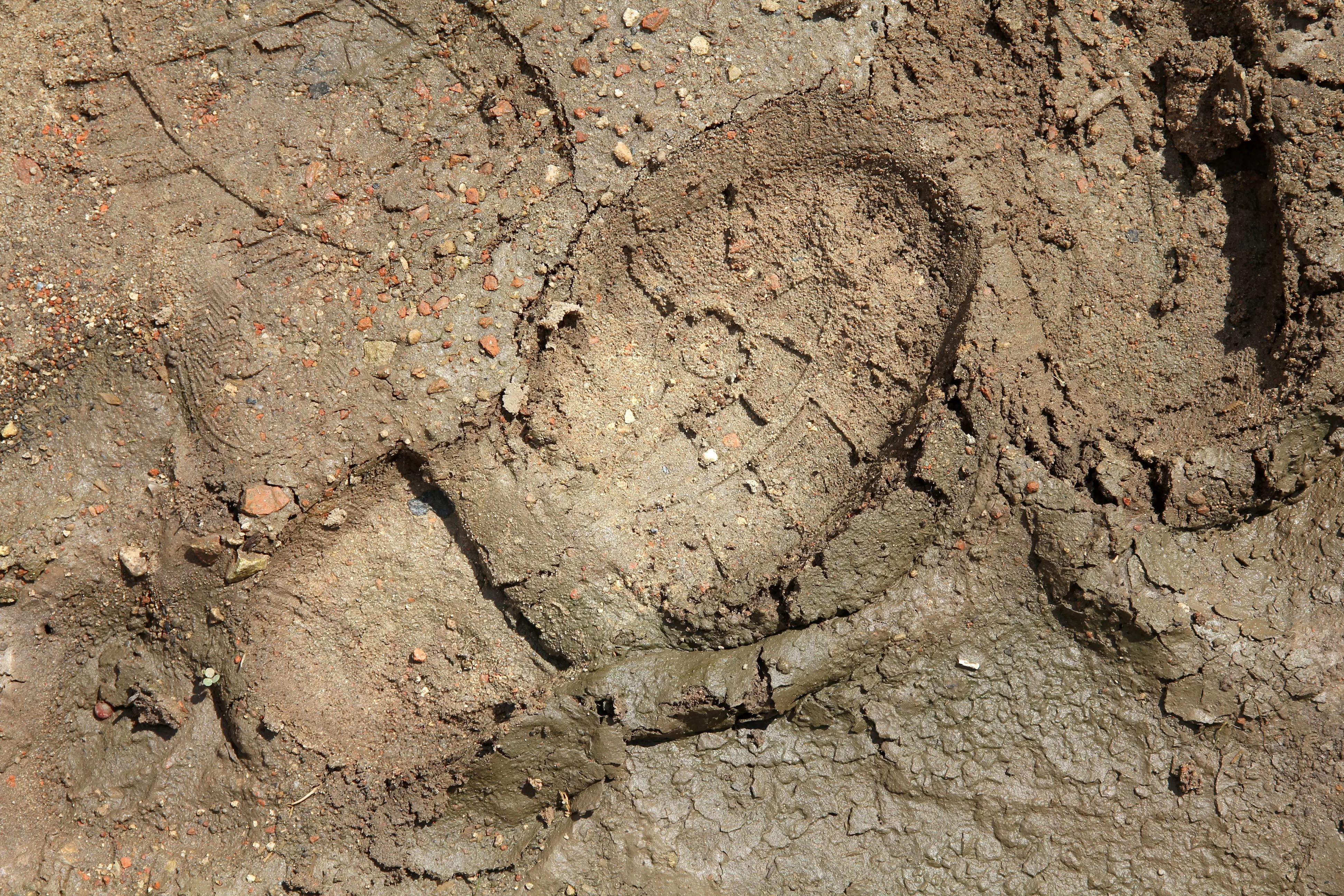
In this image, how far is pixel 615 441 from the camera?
10.1 feet

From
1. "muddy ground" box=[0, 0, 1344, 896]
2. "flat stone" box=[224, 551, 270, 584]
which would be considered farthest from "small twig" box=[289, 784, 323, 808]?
"flat stone" box=[224, 551, 270, 584]

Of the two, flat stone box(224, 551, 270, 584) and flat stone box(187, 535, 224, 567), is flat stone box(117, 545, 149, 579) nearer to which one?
flat stone box(187, 535, 224, 567)

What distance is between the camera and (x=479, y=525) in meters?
2.86

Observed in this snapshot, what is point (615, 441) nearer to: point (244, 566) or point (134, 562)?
point (244, 566)

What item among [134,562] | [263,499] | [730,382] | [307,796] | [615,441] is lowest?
[307,796]

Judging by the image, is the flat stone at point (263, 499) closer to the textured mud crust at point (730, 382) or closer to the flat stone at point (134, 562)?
the flat stone at point (134, 562)

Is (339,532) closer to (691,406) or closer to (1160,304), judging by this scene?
(691,406)

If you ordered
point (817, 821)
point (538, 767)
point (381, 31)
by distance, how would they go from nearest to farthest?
point (817, 821) → point (538, 767) → point (381, 31)

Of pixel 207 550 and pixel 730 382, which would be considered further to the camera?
pixel 730 382

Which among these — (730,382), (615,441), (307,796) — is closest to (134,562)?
(307,796)

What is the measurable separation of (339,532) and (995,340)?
2.44m

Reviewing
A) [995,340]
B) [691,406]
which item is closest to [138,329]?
[691,406]

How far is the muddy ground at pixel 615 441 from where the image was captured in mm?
2631

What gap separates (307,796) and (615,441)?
1.66 m
